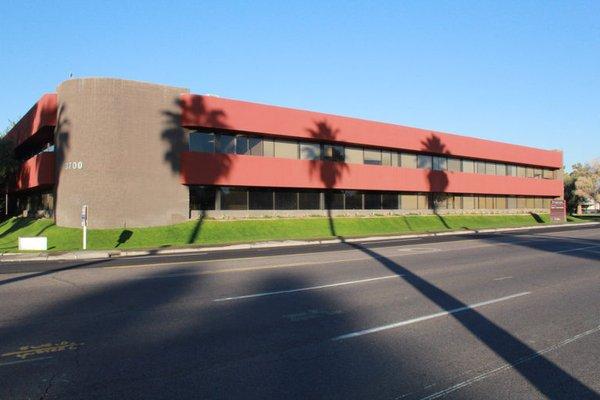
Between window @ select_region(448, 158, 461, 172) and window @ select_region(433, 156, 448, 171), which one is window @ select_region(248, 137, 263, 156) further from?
window @ select_region(448, 158, 461, 172)

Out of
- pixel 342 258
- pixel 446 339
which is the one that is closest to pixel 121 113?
pixel 342 258

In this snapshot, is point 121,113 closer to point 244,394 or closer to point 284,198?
point 284,198

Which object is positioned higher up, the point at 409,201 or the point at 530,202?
the point at 530,202

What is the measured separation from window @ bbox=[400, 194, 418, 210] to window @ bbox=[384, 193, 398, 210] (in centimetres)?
95

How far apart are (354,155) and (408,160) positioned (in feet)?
22.6

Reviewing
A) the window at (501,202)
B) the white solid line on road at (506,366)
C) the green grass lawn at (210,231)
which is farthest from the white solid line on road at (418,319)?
the window at (501,202)

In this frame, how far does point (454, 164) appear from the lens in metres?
49.5

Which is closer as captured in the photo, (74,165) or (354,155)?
(74,165)

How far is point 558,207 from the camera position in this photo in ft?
164

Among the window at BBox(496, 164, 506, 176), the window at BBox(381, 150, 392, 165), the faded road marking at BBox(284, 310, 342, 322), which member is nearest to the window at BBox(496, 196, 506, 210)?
the window at BBox(496, 164, 506, 176)

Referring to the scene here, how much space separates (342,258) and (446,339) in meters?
9.93

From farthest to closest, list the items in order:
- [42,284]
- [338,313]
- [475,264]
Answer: [475,264] → [42,284] → [338,313]

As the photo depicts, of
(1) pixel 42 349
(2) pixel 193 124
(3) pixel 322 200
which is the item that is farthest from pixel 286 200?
(1) pixel 42 349

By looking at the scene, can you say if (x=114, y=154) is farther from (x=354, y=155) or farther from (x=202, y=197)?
(x=354, y=155)
